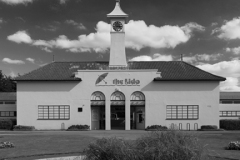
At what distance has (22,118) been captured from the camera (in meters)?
27.5

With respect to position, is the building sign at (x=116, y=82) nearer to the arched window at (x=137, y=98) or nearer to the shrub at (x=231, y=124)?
the arched window at (x=137, y=98)

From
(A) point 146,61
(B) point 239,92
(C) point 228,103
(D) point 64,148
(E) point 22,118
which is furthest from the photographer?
(B) point 239,92

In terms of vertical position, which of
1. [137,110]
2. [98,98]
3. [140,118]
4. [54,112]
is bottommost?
[140,118]

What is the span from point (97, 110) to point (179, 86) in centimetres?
975

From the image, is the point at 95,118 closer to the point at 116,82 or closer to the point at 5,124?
the point at 116,82

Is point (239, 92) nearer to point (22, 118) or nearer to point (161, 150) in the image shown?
point (22, 118)

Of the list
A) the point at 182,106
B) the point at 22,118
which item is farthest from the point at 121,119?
the point at 22,118

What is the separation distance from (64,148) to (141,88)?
1485 cm

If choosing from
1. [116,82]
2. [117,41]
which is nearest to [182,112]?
[116,82]

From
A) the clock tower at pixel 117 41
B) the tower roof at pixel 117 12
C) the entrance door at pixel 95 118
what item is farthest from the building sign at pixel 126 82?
the tower roof at pixel 117 12

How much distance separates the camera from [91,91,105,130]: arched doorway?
27.6 m

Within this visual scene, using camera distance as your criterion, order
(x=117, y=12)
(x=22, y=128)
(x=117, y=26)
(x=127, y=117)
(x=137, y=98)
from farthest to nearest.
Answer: (x=117, y=12) → (x=117, y=26) → (x=137, y=98) → (x=127, y=117) → (x=22, y=128)

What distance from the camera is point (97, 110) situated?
28.4 m

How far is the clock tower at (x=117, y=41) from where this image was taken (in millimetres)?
29719
